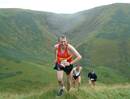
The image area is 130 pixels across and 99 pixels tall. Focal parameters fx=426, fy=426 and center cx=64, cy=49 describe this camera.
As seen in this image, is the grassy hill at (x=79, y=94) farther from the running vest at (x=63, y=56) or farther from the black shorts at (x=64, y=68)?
the running vest at (x=63, y=56)

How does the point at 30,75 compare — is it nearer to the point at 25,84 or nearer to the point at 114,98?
the point at 25,84

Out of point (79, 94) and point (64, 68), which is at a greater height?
point (64, 68)

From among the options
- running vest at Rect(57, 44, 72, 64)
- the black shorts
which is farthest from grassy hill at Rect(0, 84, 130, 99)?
running vest at Rect(57, 44, 72, 64)

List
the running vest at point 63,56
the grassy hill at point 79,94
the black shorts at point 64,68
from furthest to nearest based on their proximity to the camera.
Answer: the grassy hill at point 79,94, the running vest at point 63,56, the black shorts at point 64,68

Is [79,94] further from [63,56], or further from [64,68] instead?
[63,56]

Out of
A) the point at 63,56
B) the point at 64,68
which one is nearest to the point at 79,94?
the point at 64,68

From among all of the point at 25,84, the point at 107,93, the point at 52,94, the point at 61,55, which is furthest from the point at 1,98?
the point at 25,84

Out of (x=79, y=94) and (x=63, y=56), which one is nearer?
(x=63, y=56)

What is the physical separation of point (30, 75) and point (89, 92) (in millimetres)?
179887

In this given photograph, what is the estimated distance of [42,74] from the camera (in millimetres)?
193625

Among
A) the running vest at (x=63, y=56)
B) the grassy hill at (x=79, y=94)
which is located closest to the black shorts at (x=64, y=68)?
the running vest at (x=63, y=56)

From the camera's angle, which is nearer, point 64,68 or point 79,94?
point 64,68

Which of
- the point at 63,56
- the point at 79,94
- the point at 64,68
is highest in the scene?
the point at 63,56

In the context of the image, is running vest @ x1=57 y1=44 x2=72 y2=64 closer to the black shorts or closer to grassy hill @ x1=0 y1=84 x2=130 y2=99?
the black shorts
